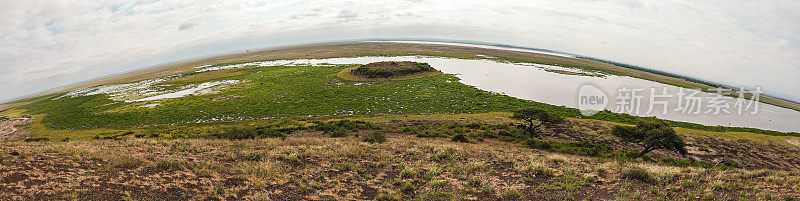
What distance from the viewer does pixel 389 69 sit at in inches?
2945

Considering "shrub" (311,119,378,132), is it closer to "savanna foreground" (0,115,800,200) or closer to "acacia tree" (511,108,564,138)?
"savanna foreground" (0,115,800,200)

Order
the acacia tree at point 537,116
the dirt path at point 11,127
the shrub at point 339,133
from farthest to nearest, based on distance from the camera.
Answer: the dirt path at point 11,127 → the acacia tree at point 537,116 → the shrub at point 339,133

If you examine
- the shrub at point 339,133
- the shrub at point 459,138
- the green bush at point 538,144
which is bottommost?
the green bush at point 538,144

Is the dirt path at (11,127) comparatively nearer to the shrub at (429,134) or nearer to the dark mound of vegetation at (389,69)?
the shrub at (429,134)

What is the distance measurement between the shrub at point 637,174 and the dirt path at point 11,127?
74.9 metres

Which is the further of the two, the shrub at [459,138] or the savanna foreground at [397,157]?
the shrub at [459,138]

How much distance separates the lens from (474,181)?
14797mm

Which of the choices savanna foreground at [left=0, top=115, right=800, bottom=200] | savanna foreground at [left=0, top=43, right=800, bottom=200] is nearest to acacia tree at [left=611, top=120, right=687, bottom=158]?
savanna foreground at [left=0, top=43, right=800, bottom=200]

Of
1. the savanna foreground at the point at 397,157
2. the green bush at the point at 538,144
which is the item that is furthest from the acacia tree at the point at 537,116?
the green bush at the point at 538,144

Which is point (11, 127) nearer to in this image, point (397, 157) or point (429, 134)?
point (397, 157)

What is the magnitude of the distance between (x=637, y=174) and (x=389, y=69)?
63.7 metres

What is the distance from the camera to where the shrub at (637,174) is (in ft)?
47.1

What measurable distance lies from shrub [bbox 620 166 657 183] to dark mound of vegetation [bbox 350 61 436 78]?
199 feet

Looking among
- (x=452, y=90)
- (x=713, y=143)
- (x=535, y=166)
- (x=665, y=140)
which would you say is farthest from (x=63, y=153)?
(x=713, y=143)
